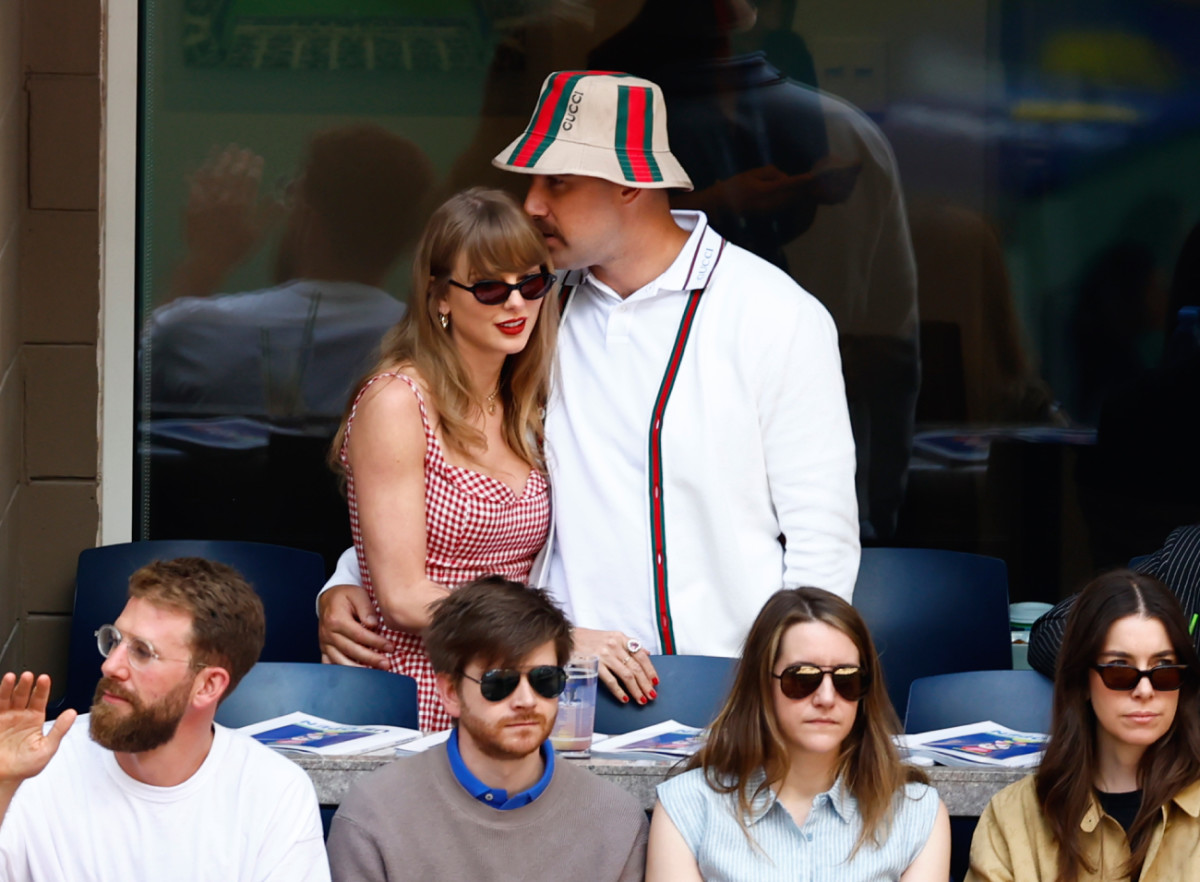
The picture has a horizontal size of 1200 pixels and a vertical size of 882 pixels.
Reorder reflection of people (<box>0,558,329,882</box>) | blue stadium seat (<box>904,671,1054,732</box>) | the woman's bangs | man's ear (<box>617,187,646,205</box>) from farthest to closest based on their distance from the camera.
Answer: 1. man's ear (<box>617,187,646,205</box>)
2. blue stadium seat (<box>904,671,1054,732</box>)
3. the woman's bangs
4. reflection of people (<box>0,558,329,882</box>)

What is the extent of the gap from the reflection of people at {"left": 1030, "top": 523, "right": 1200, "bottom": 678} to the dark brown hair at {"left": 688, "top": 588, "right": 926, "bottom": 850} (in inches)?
30.0

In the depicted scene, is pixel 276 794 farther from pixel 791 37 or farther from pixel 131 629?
pixel 791 37

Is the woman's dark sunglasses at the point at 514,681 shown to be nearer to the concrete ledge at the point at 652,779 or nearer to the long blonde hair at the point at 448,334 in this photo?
the concrete ledge at the point at 652,779

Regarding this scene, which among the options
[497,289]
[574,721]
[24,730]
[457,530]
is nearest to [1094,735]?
[574,721]

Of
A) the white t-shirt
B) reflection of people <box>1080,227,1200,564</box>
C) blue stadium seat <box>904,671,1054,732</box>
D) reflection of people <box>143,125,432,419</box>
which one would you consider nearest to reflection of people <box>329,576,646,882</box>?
the white t-shirt

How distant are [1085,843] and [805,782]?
1.49 ft

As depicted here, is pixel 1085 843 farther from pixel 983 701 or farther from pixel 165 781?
pixel 165 781

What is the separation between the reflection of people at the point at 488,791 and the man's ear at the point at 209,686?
27cm

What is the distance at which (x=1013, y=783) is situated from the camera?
2.66 meters

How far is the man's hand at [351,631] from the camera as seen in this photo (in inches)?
127

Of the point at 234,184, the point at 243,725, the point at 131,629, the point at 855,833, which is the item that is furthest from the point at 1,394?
the point at 855,833

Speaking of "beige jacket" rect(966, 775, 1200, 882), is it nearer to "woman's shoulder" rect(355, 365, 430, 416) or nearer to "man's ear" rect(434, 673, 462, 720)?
"man's ear" rect(434, 673, 462, 720)

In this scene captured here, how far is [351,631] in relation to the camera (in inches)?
128

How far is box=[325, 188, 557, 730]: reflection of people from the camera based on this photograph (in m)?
3.06
